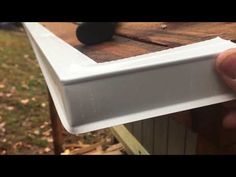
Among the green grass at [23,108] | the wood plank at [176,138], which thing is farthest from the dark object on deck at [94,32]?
the green grass at [23,108]

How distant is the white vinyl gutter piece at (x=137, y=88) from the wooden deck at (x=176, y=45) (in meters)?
0.20

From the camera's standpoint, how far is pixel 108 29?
1438 millimetres

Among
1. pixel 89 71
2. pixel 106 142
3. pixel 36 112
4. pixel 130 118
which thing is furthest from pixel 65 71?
pixel 36 112

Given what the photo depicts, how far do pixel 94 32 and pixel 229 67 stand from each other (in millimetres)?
803

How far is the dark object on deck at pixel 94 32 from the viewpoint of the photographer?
4.38ft

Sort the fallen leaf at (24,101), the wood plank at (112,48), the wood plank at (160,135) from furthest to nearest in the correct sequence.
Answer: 1. the fallen leaf at (24,101)
2. the wood plank at (160,135)
3. the wood plank at (112,48)

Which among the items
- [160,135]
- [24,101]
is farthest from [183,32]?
[24,101]

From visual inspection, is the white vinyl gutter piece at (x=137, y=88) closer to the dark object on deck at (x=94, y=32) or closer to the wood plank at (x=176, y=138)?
the dark object on deck at (x=94, y=32)

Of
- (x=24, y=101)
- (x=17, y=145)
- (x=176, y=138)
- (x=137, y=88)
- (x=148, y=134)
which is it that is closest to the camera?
(x=137, y=88)

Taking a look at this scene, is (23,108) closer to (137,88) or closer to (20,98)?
(20,98)

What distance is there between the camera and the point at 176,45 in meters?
0.99

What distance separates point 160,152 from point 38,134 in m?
3.12

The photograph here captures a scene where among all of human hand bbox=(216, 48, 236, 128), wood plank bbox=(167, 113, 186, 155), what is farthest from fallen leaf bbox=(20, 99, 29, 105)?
human hand bbox=(216, 48, 236, 128)

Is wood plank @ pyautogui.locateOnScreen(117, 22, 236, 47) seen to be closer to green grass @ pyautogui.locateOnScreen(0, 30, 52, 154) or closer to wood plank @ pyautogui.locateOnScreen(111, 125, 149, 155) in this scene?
wood plank @ pyautogui.locateOnScreen(111, 125, 149, 155)
